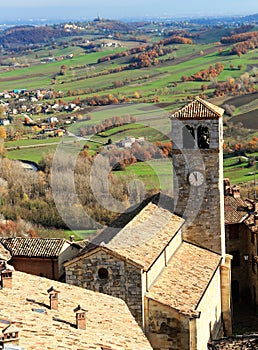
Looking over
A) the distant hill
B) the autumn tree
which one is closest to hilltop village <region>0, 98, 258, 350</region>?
the autumn tree

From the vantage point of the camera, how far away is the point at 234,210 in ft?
111

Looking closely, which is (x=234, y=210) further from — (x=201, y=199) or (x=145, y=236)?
(x=145, y=236)

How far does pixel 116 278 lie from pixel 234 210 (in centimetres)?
1349

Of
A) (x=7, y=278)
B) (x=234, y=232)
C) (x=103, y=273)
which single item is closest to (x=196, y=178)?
(x=234, y=232)

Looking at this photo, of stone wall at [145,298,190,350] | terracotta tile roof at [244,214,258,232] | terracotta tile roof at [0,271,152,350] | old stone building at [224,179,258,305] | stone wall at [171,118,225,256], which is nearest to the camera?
terracotta tile roof at [0,271,152,350]

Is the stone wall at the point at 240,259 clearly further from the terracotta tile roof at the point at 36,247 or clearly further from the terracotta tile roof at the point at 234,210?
the terracotta tile roof at the point at 36,247

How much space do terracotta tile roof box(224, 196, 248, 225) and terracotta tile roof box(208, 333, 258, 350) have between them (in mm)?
12724

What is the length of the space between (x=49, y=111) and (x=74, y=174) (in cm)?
3315

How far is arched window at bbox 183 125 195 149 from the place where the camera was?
87.6 ft

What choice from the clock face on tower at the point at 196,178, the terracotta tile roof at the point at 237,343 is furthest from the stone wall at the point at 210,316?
the clock face on tower at the point at 196,178

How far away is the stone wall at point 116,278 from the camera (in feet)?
69.6

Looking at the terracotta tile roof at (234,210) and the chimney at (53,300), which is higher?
the chimney at (53,300)

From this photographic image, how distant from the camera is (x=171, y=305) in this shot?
21219mm

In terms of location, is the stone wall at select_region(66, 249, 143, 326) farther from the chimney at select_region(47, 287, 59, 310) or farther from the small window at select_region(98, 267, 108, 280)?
the chimney at select_region(47, 287, 59, 310)
